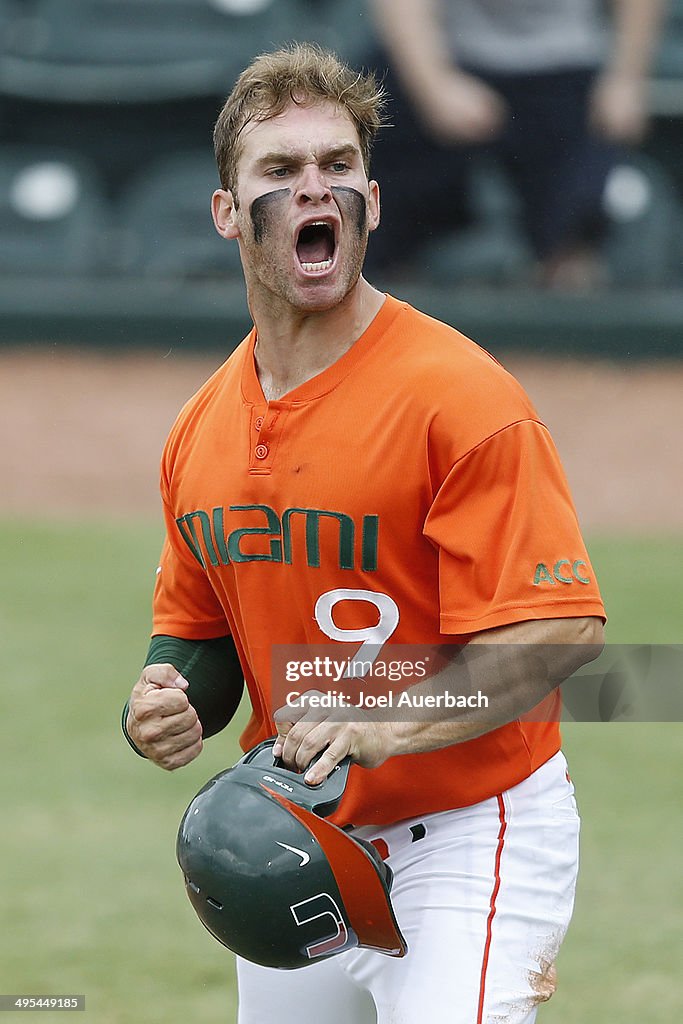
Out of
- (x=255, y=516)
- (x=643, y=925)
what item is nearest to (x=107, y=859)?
(x=643, y=925)

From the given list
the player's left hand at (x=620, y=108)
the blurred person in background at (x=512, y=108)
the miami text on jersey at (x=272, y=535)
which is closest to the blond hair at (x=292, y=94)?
the miami text on jersey at (x=272, y=535)

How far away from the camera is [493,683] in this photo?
8.64ft

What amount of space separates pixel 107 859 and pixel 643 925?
6.54ft

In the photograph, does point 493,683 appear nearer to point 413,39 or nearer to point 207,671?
point 207,671

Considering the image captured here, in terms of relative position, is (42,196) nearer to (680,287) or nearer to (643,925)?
(680,287)

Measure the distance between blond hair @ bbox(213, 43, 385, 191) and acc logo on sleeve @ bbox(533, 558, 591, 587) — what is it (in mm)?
859

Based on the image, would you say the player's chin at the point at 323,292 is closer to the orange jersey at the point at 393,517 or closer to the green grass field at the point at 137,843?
the orange jersey at the point at 393,517

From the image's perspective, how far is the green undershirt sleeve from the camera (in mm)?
3189

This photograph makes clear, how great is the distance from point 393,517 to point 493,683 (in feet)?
1.15

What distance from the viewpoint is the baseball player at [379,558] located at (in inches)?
105

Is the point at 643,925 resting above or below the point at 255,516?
below

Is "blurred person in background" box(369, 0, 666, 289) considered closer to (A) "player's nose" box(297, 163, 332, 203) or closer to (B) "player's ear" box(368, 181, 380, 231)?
(B) "player's ear" box(368, 181, 380, 231)

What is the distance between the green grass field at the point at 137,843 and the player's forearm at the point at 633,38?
26.8 feet

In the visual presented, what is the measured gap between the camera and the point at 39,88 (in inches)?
651
